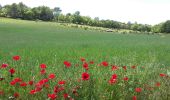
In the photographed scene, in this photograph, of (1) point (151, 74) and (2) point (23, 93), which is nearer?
(2) point (23, 93)

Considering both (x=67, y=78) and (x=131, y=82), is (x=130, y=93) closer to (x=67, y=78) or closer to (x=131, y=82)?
(x=131, y=82)

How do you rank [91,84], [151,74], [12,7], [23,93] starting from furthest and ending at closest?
[12,7] → [151,74] → [91,84] → [23,93]

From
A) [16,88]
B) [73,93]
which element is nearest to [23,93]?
[16,88]

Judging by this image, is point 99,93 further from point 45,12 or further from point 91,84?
point 45,12

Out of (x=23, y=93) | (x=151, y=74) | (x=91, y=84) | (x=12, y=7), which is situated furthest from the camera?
(x=12, y=7)

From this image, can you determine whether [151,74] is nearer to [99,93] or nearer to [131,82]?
[131,82]

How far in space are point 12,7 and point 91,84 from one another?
115 meters

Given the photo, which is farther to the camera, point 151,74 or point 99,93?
point 151,74

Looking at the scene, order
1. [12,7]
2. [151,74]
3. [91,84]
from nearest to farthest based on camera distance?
[91,84] → [151,74] → [12,7]

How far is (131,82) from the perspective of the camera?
6398 millimetres

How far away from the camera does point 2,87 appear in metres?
5.97

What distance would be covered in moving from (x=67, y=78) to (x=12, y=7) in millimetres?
114512

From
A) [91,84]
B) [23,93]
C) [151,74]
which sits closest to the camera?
[23,93]

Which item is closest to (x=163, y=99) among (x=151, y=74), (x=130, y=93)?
(x=130, y=93)
